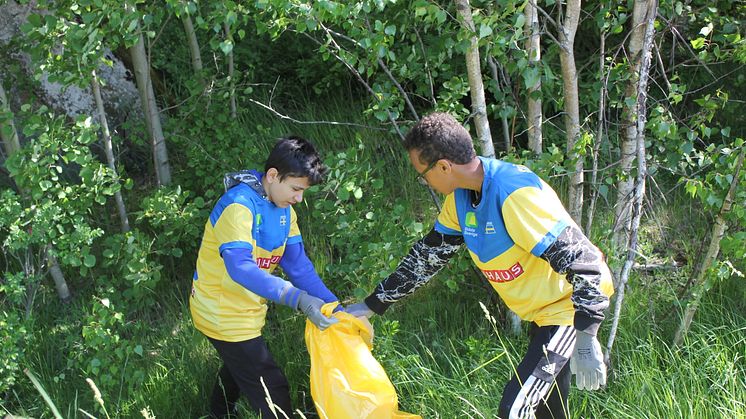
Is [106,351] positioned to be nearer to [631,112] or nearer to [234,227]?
[234,227]

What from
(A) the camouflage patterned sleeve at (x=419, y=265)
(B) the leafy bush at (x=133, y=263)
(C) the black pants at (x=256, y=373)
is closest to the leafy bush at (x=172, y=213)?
(B) the leafy bush at (x=133, y=263)

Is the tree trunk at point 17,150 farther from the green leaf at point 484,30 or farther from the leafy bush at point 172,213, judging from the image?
the green leaf at point 484,30

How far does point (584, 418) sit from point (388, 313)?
1.26 m

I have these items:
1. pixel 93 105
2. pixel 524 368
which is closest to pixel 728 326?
pixel 524 368

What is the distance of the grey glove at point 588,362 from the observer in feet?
7.91

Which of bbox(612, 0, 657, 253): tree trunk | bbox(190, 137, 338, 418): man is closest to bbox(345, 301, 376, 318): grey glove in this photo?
bbox(190, 137, 338, 418): man

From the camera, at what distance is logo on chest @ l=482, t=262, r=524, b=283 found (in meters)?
2.54

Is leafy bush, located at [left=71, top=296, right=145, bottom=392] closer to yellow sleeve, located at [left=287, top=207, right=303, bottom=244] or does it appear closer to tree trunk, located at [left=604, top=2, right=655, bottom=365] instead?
yellow sleeve, located at [left=287, top=207, right=303, bottom=244]

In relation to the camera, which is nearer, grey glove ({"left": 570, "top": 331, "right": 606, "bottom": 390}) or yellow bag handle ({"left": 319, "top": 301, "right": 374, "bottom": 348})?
grey glove ({"left": 570, "top": 331, "right": 606, "bottom": 390})

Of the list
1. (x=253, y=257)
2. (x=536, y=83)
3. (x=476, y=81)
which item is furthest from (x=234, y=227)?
(x=536, y=83)

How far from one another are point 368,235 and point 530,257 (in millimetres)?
1232

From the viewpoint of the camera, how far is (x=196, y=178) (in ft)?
15.3

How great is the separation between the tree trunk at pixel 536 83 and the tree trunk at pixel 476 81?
0.76 feet

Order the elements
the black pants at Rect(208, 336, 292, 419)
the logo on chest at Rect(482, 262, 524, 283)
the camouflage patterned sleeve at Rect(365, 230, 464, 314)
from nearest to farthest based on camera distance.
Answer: the logo on chest at Rect(482, 262, 524, 283) → the camouflage patterned sleeve at Rect(365, 230, 464, 314) → the black pants at Rect(208, 336, 292, 419)
